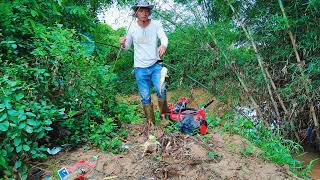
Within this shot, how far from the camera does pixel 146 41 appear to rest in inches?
191

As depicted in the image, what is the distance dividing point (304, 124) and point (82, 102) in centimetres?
425

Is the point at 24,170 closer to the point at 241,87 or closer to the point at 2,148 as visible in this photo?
the point at 2,148

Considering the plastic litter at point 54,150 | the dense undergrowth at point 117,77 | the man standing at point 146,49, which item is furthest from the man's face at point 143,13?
the plastic litter at point 54,150

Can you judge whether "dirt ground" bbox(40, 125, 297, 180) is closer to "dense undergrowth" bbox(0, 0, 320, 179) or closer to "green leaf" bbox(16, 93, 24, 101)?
"dense undergrowth" bbox(0, 0, 320, 179)

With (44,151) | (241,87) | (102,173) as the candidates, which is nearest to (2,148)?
(44,151)

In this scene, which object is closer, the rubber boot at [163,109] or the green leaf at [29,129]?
the green leaf at [29,129]

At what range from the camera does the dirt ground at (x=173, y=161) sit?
3834 mm

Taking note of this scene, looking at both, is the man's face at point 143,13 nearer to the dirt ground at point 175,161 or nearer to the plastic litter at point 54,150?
the dirt ground at point 175,161

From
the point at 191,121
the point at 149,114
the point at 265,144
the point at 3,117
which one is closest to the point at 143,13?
the point at 149,114

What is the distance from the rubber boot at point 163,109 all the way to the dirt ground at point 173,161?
16.4 inches

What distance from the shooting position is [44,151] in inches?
156

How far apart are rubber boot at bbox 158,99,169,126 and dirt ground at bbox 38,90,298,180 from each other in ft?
1.37

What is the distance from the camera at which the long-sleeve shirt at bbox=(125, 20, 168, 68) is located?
15.9ft

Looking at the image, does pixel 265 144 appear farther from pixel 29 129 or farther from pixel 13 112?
pixel 13 112
